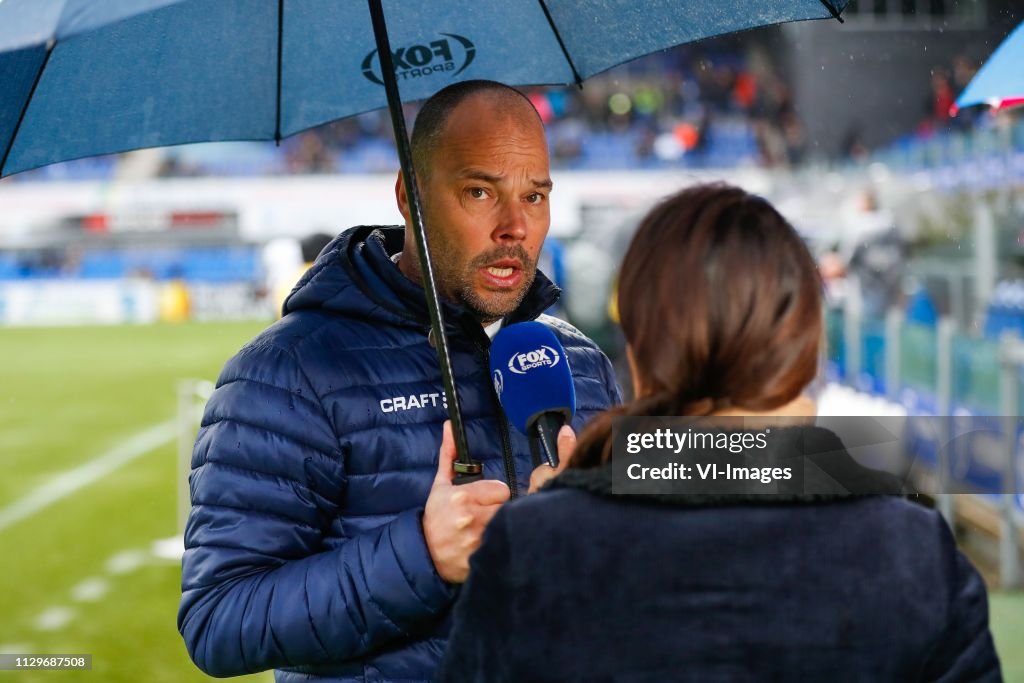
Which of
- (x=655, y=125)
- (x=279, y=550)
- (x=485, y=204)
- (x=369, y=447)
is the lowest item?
(x=279, y=550)

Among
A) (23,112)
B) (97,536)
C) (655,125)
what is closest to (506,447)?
(23,112)

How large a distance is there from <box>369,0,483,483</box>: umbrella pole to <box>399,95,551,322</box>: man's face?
0.23m

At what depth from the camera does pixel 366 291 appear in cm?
174

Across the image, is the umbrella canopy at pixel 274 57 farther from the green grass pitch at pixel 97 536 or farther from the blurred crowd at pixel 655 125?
the blurred crowd at pixel 655 125

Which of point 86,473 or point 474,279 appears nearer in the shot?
point 474,279

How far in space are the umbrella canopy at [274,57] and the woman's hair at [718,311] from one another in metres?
0.96

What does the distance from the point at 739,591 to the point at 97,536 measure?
7.02 meters

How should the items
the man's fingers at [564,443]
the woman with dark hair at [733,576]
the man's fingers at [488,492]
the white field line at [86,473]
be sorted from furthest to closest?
the white field line at [86,473] → the man's fingers at [564,443] → the man's fingers at [488,492] → the woman with dark hair at [733,576]

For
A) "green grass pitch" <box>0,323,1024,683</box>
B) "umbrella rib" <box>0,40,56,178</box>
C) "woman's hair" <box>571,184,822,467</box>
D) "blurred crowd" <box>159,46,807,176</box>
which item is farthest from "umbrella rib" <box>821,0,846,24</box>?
"blurred crowd" <box>159,46,807,176</box>

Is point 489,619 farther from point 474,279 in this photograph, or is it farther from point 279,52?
point 279,52

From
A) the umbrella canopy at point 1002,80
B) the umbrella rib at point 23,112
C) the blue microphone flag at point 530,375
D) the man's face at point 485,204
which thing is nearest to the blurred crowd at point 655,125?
the umbrella canopy at point 1002,80

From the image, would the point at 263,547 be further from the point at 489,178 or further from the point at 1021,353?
the point at 1021,353

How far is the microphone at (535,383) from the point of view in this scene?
1523 mm

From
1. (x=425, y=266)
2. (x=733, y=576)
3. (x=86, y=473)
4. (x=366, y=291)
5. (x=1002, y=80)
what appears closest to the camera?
(x=733, y=576)
